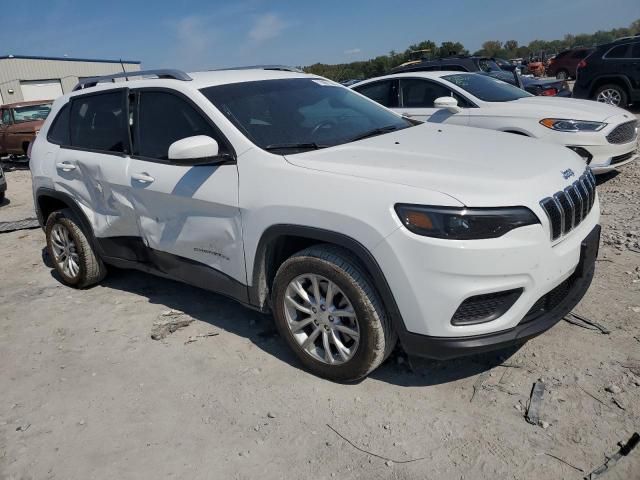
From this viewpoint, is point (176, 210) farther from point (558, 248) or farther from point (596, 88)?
point (596, 88)

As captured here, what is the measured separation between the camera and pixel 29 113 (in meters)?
14.3

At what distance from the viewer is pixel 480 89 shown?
712cm

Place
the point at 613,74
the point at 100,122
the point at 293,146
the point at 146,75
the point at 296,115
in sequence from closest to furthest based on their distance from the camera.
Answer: the point at 293,146, the point at 296,115, the point at 146,75, the point at 100,122, the point at 613,74

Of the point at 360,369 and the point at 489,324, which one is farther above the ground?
the point at 489,324

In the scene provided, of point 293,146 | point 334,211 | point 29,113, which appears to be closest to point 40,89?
point 29,113

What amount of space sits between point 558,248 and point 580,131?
165 inches

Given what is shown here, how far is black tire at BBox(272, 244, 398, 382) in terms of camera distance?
2.70m

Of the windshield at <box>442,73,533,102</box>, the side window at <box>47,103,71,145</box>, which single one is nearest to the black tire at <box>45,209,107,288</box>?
the side window at <box>47,103,71,145</box>

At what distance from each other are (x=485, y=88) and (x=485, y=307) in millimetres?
5435

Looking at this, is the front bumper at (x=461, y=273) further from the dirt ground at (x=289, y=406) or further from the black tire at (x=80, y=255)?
the black tire at (x=80, y=255)

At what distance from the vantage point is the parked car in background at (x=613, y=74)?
11.8 meters

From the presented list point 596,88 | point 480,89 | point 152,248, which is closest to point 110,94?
point 152,248

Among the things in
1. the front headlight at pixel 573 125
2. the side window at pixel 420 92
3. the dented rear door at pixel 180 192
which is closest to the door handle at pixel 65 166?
the dented rear door at pixel 180 192

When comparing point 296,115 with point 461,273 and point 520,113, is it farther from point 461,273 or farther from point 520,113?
point 520,113
